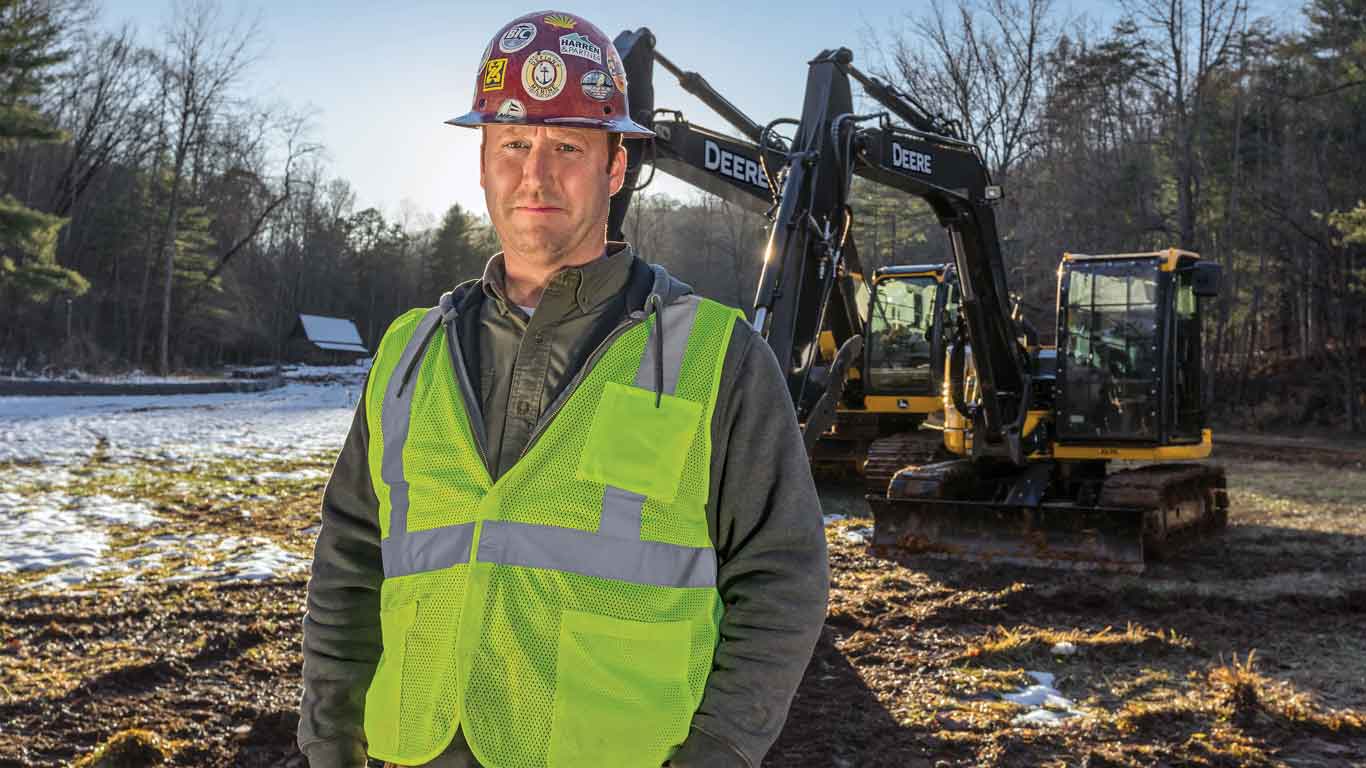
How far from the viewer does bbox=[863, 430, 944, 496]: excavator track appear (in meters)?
11.9

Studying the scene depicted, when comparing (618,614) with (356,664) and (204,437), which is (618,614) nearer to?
(356,664)

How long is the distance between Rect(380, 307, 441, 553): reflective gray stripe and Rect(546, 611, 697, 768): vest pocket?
411mm

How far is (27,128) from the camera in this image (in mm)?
23109

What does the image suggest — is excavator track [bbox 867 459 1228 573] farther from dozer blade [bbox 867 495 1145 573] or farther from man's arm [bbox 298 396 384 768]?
man's arm [bbox 298 396 384 768]

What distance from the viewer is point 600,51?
217 cm

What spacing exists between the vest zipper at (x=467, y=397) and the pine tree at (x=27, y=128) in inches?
977

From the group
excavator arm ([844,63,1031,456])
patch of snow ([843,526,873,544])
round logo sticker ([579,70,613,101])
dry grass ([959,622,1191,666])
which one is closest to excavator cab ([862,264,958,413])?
excavator arm ([844,63,1031,456])

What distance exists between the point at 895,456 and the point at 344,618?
10.5 metres

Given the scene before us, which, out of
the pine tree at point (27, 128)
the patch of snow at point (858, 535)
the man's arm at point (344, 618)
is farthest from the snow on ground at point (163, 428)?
the man's arm at point (344, 618)

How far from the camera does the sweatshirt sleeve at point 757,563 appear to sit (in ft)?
5.92

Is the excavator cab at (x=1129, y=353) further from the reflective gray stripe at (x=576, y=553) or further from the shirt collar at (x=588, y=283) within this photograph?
the reflective gray stripe at (x=576, y=553)

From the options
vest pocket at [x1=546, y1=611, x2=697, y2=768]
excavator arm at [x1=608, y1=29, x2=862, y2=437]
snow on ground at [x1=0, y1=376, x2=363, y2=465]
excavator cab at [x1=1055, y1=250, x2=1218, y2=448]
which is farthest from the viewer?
snow on ground at [x1=0, y1=376, x2=363, y2=465]

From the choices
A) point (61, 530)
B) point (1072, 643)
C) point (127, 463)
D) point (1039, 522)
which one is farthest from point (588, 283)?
point (127, 463)

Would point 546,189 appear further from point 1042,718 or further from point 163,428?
point 163,428
